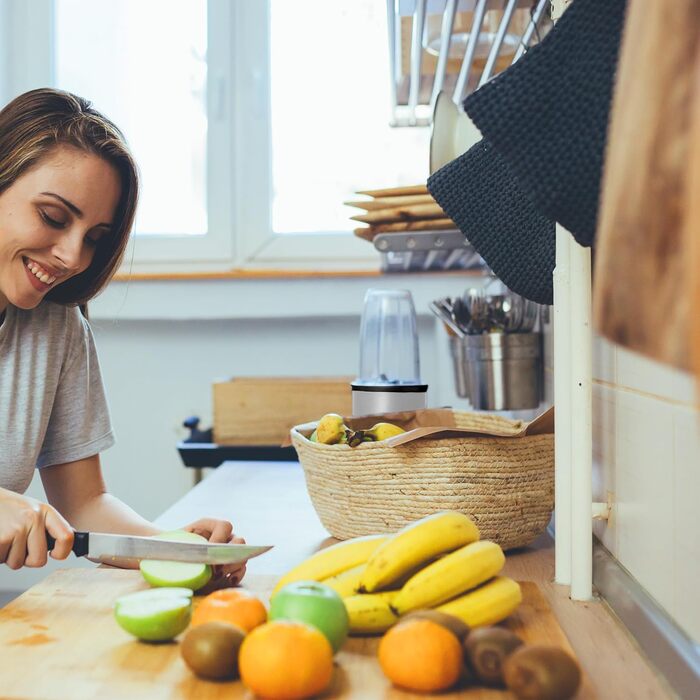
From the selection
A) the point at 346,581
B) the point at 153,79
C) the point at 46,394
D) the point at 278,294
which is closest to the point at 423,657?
the point at 346,581

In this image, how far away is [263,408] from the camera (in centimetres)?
184

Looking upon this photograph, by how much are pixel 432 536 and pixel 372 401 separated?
0.66 m

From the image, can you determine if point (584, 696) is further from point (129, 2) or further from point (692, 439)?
point (129, 2)

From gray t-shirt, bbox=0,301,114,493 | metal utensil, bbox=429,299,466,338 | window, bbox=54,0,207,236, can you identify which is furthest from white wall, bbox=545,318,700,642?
window, bbox=54,0,207,236

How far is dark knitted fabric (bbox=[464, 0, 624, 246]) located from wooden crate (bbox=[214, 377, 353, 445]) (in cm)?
140

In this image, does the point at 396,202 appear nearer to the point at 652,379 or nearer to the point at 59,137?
the point at 59,137

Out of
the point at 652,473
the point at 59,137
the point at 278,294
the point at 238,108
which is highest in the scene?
the point at 238,108

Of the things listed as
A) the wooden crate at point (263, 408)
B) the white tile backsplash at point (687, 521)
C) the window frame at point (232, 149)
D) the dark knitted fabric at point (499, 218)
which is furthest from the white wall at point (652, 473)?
the window frame at point (232, 149)

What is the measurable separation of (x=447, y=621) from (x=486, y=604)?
86 mm

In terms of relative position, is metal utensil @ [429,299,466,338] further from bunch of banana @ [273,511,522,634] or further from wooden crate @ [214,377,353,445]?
bunch of banana @ [273,511,522,634]

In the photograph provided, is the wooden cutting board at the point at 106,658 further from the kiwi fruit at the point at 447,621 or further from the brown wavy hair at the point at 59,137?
the brown wavy hair at the point at 59,137

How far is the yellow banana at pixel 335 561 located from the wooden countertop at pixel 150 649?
0.06 m

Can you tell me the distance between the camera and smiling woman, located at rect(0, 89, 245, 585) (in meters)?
1.18

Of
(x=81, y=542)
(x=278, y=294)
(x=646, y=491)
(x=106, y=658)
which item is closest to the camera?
(x=106, y=658)
